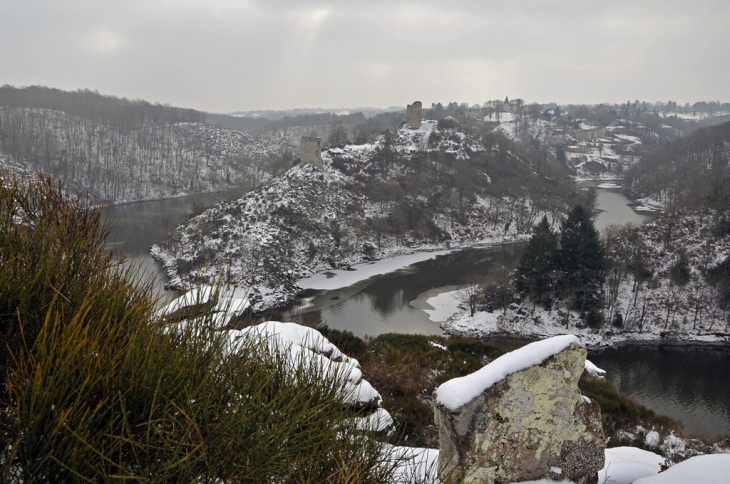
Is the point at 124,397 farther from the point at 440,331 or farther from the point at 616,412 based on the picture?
the point at 440,331

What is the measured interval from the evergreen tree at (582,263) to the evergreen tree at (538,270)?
83 cm

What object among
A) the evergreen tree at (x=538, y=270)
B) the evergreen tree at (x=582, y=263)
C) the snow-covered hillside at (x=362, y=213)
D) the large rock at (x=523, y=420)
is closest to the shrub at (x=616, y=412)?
the large rock at (x=523, y=420)

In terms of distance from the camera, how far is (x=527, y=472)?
4926 millimetres

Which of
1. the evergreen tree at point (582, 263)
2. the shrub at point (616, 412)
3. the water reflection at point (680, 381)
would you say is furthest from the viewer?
the evergreen tree at point (582, 263)

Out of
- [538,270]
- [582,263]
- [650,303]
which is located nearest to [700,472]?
[538,270]

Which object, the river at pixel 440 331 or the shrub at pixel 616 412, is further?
the river at pixel 440 331

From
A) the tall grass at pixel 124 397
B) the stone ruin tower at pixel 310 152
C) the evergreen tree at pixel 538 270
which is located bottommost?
the evergreen tree at pixel 538 270

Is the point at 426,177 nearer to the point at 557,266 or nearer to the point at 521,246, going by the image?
the point at 521,246

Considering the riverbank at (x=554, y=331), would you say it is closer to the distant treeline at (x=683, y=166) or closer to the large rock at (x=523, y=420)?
the large rock at (x=523, y=420)

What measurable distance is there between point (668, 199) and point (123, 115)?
135m

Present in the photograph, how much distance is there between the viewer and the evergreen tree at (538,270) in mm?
33438

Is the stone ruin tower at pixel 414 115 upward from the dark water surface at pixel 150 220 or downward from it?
upward

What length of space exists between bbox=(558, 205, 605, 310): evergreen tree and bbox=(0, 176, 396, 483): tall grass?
108ft

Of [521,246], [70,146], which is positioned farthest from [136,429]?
[70,146]
